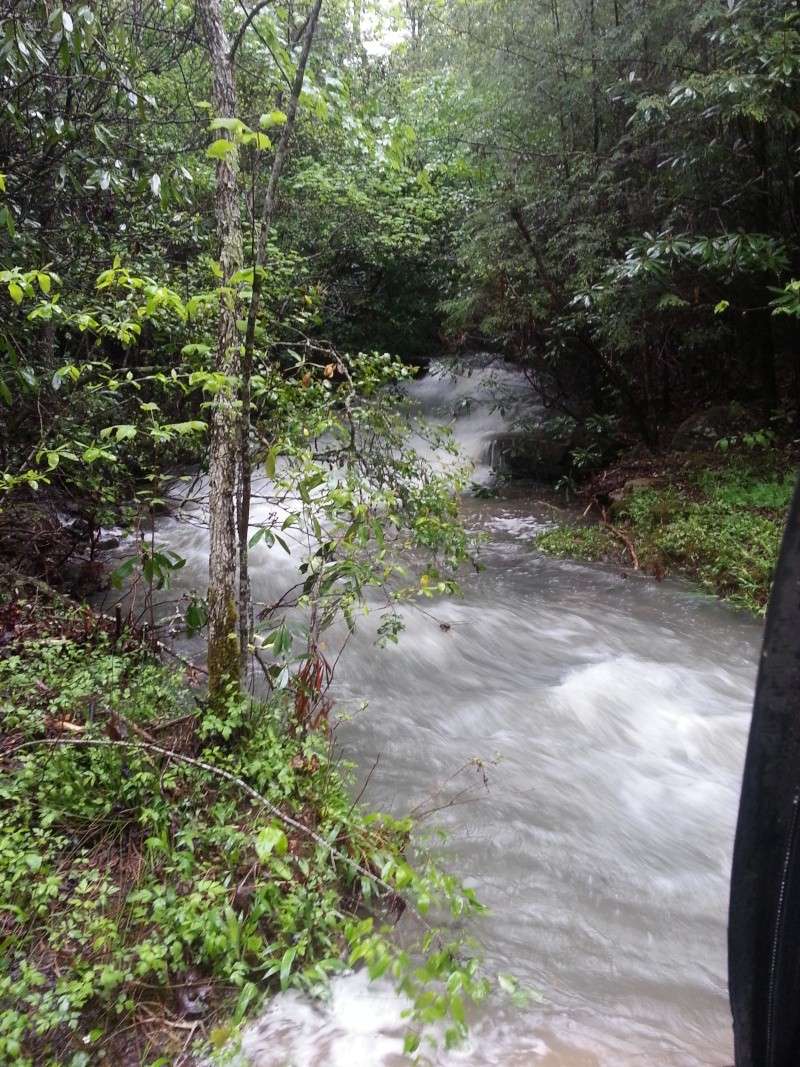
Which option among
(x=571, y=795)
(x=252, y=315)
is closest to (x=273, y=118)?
(x=252, y=315)

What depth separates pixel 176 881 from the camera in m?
2.67

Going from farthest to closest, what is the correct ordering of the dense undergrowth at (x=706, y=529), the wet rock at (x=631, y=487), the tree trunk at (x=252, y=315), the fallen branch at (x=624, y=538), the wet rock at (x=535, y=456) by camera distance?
the wet rock at (x=535, y=456) → the wet rock at (x=631, y=487) → the fallen branch at (x=624, y=538) → the dense undergrowth at (x=706, y=529) → the tree trunk at (x=252, y=315)

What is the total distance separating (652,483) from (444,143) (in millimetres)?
6197

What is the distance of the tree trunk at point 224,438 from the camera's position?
10.5 ft

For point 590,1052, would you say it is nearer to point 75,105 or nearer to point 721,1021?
point 721,1021

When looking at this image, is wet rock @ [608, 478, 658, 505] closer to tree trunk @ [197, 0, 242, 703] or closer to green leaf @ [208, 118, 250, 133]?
tree trunk @ [197, 0, 242, 703]

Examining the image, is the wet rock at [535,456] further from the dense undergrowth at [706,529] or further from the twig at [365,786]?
the twig at [365,786]

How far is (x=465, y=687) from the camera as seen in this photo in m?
5.36

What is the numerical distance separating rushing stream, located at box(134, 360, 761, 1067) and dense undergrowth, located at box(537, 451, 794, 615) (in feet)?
1.32

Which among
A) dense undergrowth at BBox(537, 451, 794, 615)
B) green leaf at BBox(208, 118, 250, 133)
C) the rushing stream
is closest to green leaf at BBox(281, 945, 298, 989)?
the rushing stream

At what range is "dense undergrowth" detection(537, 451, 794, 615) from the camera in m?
6.80

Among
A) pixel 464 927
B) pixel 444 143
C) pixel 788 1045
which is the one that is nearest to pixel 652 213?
pixel 444 143

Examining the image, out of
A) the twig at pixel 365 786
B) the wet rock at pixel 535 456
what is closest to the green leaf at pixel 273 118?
the twig at pixel 365 786

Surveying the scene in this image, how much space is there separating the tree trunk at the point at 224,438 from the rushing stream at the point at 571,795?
47.3 inches
